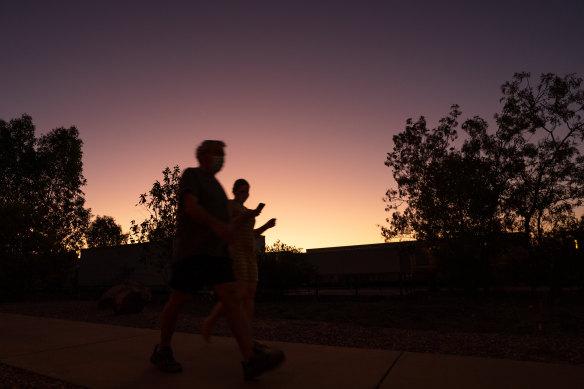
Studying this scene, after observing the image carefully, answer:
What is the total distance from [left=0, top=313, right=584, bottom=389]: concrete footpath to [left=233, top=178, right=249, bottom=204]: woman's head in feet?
4.48

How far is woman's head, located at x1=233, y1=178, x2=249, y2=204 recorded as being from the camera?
3.54 metres

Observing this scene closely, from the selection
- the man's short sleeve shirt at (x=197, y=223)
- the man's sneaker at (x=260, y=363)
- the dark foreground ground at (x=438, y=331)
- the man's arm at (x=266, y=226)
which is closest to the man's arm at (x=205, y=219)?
the man's short sleeve shirt at (x=197, y=223)

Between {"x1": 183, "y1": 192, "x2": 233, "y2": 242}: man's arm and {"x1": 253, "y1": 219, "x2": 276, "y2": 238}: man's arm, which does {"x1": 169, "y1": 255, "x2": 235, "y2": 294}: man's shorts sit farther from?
{"x1": 253, "y1": 219, "x2": 276, "y2": 238}: man's arm

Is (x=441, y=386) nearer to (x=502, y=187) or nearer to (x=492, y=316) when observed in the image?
(x=492, y=316)

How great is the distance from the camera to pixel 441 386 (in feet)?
7.32

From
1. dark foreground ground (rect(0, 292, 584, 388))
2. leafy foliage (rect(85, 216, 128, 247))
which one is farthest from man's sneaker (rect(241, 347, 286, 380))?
leafy foliage (rect(85, 216, 128, 247))

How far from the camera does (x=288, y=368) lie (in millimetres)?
2717

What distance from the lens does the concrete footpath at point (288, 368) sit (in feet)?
7.61

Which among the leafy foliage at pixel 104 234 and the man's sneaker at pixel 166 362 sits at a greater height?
the leafy foliage at pixel 104 234

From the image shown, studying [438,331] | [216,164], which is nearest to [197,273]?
[216,164]

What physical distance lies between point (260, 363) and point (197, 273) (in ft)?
2.24

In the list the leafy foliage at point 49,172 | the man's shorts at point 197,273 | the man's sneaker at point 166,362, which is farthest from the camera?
the leafy foliage at point 49,172

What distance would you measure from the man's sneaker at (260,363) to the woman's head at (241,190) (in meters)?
1.49

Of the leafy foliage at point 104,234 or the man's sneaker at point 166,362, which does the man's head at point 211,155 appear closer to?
the man's sneaker at point 166,362
